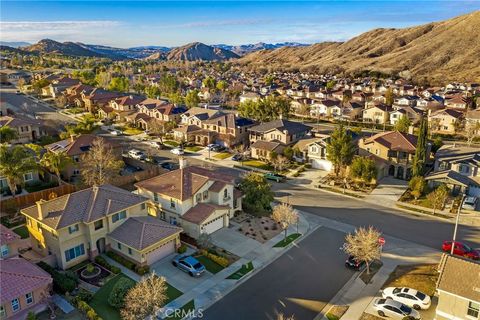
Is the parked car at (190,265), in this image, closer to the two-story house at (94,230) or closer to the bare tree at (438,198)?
the two-story house at (94,230)

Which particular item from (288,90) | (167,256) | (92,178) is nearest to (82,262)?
(167,256)

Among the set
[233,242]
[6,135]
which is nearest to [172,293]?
[233,242]

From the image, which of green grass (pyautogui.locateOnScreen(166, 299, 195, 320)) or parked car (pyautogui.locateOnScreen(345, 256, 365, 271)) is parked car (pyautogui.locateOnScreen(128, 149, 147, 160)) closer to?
green grass (pyautogui.locateOnScreen(166, 299, 195, 320))

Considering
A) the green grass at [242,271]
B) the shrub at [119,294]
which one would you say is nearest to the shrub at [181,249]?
the green grass at [242,271]

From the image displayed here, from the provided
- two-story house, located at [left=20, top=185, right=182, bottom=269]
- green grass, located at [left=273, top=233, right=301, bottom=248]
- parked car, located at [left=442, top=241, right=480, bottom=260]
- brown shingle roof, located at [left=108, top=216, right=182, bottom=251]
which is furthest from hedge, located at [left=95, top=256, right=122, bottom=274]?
parked car, located at [left=442, top=241, right=480, bottom=260]

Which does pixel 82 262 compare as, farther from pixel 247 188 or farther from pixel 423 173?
pixel 423 173

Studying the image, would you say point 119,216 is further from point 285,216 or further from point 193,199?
point 285,216

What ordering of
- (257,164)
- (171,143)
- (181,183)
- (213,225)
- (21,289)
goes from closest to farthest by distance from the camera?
(21,289) < (213,225) < (181,183) < (257,164) < (171,143)
